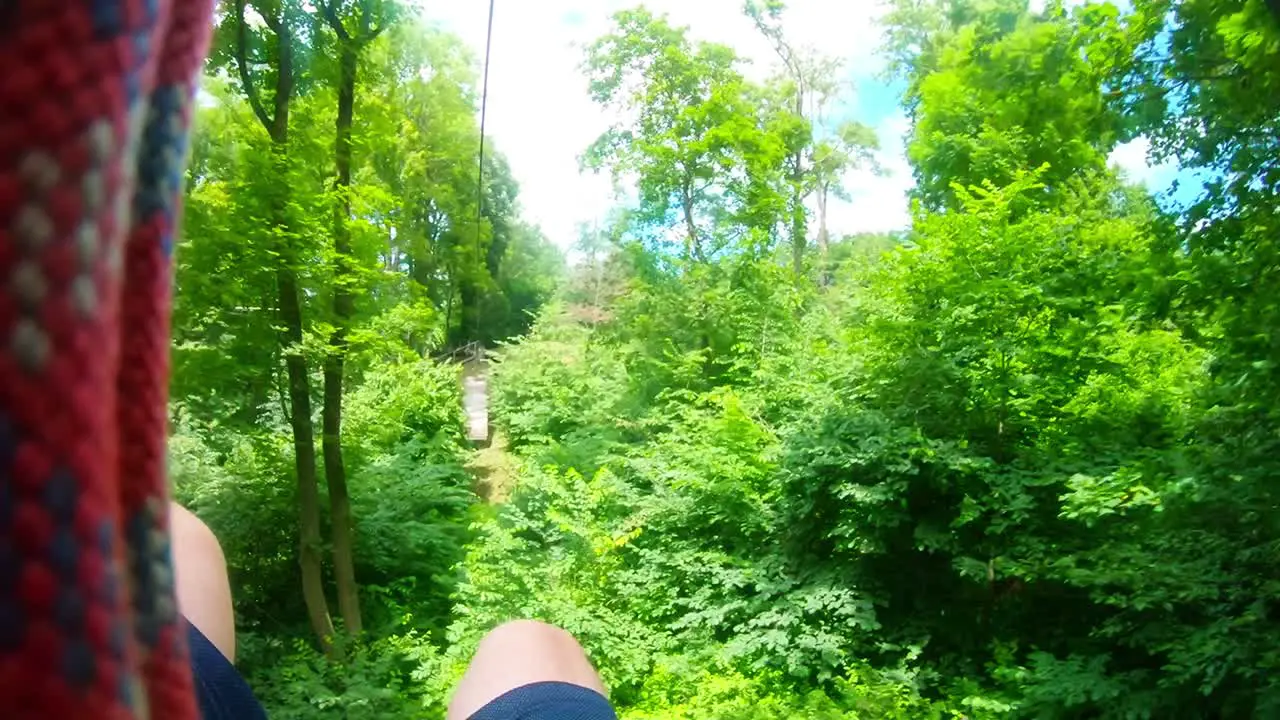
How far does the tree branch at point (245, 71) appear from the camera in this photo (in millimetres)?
1867

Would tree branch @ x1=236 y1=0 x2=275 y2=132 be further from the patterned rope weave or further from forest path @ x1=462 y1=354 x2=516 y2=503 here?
A: the patterned rope weave

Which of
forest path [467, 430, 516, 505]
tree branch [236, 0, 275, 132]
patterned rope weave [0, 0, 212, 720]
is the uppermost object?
tree branch [236, 0, 275, 132]

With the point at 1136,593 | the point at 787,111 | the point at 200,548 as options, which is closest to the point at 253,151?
the point at 200,548

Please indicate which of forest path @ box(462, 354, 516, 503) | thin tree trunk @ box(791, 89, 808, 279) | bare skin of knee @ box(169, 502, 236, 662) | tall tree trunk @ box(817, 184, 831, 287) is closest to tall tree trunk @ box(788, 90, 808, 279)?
thin tree trunk @ box(791, 89, 808, 279)

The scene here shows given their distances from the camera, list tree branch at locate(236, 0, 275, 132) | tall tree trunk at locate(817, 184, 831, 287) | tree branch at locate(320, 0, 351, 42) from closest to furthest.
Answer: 1. tree branch at locate(236, 0, 275, 132)
2. tree branch at locate(320, 0, 351, 42)
3. tall tree trunk at locate(817, 184, 831, 287)

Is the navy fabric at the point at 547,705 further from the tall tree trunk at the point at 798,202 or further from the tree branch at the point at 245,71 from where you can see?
the tall tree trunk at the point at 798,202

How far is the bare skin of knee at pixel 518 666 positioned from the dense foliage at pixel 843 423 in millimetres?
966

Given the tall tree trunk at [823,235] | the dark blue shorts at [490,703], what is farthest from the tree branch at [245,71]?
the tall tree trunk at [823,235]

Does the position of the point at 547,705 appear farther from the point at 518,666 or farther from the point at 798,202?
the point at 798,202

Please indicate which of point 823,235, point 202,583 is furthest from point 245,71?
point 823,235

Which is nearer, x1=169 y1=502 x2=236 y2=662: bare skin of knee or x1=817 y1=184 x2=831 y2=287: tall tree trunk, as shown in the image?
x1=169 y1=502 x2=236 y2=662: bare skin of knee

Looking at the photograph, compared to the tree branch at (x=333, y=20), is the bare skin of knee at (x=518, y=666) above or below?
below

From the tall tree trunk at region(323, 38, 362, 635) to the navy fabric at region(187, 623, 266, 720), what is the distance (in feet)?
5.76

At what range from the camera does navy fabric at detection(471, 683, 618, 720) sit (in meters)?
0.49
